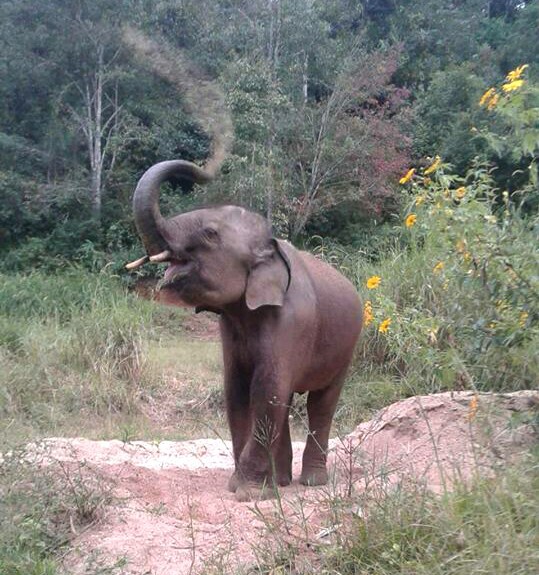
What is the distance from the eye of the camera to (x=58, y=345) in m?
11.5

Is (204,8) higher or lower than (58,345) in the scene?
higher

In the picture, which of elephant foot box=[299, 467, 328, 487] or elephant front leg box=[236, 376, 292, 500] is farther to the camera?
elephant foot box=[299, 467, 328, 487]

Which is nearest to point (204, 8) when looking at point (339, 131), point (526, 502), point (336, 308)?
point (339, 131)

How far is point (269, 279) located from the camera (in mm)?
5793

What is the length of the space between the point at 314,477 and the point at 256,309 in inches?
52.7

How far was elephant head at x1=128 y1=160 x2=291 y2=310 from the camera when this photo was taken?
532cm

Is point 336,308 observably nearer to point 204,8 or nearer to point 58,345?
point 58,345

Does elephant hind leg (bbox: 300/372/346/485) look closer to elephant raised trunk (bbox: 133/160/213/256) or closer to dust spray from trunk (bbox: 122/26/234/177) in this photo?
elephant raised trunk (bbox: 133/160/213/256)

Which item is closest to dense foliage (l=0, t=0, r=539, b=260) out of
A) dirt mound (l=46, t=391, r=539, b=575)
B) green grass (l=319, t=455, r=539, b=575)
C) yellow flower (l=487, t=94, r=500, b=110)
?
dirt mound (l=46, t=391, r=539, b=575)

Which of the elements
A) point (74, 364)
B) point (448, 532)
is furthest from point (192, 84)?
point (448, 532)

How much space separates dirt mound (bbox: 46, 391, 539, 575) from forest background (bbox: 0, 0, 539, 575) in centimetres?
220

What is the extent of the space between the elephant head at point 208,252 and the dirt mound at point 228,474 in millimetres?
934

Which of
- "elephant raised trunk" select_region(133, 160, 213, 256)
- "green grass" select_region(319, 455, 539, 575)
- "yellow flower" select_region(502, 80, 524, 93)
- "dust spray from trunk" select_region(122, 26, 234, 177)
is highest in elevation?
"yellow flower" select_region(502, 80, 524, 93)

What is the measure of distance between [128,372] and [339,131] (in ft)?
32.6
